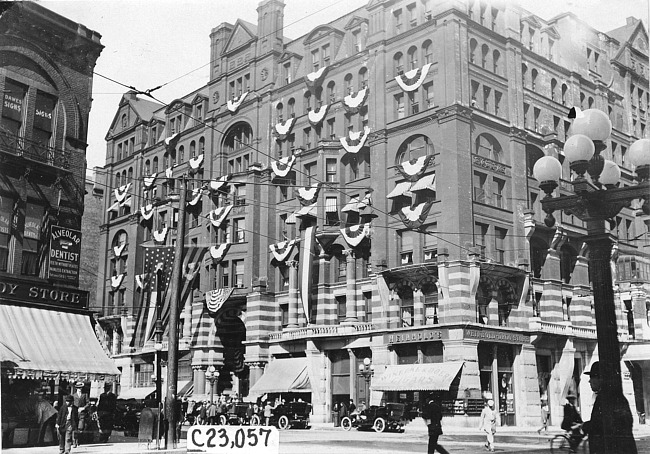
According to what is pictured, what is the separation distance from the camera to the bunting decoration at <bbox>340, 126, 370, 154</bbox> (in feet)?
72.0

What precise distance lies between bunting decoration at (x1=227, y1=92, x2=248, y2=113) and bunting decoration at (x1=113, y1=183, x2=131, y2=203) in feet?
15.1

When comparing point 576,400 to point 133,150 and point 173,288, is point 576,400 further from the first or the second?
point 133,150

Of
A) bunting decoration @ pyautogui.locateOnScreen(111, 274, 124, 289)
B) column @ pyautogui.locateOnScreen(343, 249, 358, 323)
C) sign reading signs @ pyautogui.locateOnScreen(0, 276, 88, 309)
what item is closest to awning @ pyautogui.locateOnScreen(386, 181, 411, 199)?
column @ pyautogui.locateOnScreen(343, 249, 358, 323)

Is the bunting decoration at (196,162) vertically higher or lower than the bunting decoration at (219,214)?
higher

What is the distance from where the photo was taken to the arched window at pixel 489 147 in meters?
19.6

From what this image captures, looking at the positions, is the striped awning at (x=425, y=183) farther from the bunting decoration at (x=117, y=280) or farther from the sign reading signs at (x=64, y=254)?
the bunting decoration at (x=117, y=280)

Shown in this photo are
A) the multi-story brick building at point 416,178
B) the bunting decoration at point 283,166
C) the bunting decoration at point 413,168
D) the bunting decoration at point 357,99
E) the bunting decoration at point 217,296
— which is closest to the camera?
the multi-story brick building at point 416,178

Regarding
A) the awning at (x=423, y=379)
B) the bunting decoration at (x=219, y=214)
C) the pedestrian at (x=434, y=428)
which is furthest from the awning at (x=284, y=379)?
the pedestrian at (x=434, y=428)

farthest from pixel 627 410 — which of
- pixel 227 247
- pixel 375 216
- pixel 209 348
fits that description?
pixel 209 348

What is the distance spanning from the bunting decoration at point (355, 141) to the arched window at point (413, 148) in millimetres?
1468

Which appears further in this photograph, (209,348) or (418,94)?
(209,348)

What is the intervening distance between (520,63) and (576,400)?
9.80m

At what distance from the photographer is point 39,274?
64.7ft

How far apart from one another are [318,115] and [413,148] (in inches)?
177
